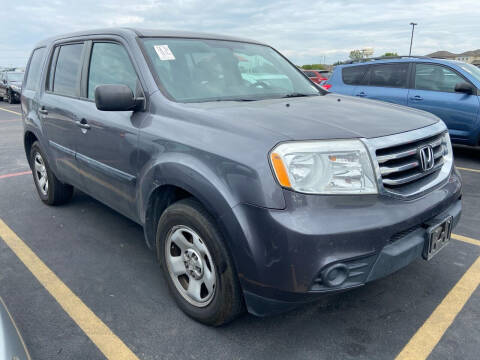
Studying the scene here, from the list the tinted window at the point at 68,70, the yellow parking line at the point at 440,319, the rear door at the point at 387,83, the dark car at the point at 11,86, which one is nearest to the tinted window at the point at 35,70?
the tinted window at the point at 68,70

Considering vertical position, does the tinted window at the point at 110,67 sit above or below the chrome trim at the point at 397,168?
above

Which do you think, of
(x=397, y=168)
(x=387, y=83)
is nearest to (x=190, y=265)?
(x=397, y=168)

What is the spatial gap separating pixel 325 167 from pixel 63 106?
2641 mm

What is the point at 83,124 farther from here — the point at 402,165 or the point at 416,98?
the point at 416,98

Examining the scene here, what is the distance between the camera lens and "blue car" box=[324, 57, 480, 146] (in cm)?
626

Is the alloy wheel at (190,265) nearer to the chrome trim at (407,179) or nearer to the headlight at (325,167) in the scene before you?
Answer: the headlight at (325,167)

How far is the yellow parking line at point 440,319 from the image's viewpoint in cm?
221

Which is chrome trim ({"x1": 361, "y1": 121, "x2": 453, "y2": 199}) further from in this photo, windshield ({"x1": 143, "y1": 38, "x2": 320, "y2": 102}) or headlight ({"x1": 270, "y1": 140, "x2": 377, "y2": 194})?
windshield ({"x1": 143, "y1": 38, "x2": 320, "y2": 102})

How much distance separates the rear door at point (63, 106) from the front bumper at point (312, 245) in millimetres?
2163

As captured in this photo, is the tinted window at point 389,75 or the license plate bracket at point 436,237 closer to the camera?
the license plate bracket at point 436,237

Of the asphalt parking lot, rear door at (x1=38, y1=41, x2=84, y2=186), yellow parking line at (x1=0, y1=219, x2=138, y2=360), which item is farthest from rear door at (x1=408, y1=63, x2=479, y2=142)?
yellow parking line at (x1=0, y1=219, x2=138, y2=360)

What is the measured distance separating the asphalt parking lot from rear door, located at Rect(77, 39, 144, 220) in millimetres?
559

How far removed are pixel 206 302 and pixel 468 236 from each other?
2658 millimetres

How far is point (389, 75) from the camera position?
7188mm
